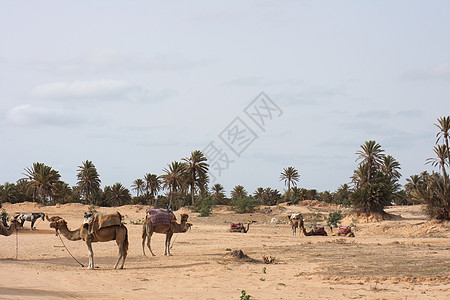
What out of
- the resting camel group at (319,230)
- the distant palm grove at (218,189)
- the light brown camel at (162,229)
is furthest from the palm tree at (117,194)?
the light brown camel at (162,229)

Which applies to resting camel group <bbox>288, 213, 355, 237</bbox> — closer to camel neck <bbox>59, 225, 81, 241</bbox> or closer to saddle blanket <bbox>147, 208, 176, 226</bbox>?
saddle blanket <bbox>147, 208, 176, 226</bbox>

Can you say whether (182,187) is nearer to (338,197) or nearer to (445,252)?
(338,197)

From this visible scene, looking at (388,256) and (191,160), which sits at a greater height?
(191,160)

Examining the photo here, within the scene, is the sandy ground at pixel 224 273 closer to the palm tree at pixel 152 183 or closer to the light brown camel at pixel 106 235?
the light brown camel at pixel 106 235

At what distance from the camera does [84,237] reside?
17031 millimetres

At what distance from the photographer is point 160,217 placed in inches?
862

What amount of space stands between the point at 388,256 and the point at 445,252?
11.2 ft

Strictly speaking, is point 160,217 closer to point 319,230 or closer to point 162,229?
point 162,229

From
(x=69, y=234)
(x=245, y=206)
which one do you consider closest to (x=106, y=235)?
(x=69, y=234)

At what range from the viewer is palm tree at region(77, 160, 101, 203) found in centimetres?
7912

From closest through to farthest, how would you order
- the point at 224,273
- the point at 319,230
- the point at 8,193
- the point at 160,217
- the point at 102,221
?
the point at 224,273, the point at 102,221, the point at 160,217, the point at 319,230, the point at 8,193

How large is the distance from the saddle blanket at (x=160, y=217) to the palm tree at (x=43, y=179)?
4742 centimetres

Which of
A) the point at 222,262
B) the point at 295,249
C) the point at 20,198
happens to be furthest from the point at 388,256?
the point at 20,198

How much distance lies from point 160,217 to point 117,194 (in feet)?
201
